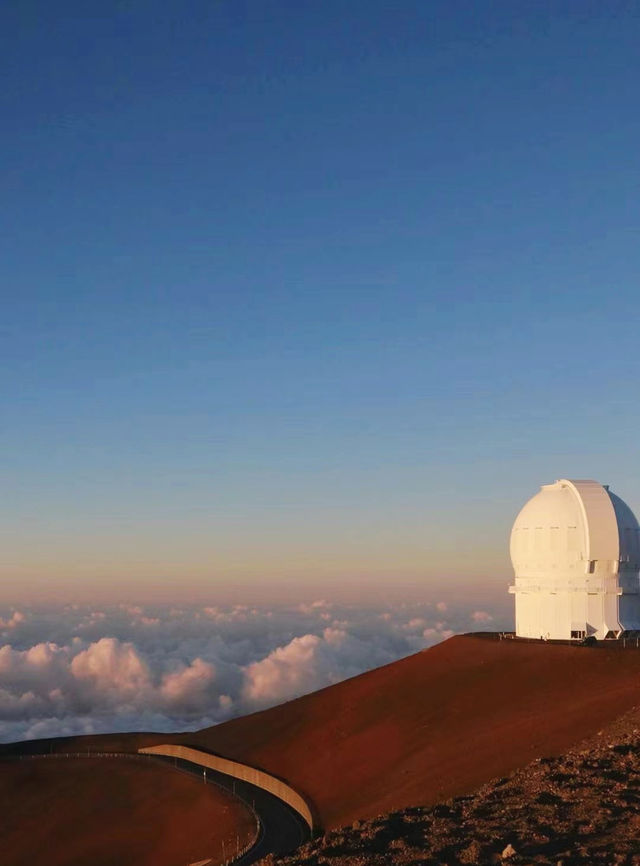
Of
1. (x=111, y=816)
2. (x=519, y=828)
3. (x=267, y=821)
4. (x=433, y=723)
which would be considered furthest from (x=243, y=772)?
(x=519, y=828)

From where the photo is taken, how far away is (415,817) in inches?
629

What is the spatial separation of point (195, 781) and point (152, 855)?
7.95m

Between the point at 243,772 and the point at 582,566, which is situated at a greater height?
the point at 582,566

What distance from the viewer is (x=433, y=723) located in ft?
108

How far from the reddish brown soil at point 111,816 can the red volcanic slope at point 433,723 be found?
3.42 meters

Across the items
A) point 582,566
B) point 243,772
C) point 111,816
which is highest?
point 582,566

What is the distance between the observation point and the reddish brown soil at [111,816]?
2834 centimetres

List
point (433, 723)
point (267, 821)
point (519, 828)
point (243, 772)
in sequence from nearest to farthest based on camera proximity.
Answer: point (519, 828)
point (267, 821)
point (433, 723)
point (243, 772)

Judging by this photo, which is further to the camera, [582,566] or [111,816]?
[582,566]

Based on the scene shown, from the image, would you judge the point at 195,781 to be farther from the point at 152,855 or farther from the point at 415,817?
the point at 415,817

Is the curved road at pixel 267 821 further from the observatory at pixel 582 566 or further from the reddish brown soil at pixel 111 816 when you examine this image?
the observatory at pixel 582 566

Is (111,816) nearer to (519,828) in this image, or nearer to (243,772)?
(243,772)

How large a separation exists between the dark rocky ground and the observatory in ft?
66.7

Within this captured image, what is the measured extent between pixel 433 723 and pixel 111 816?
1346cm
